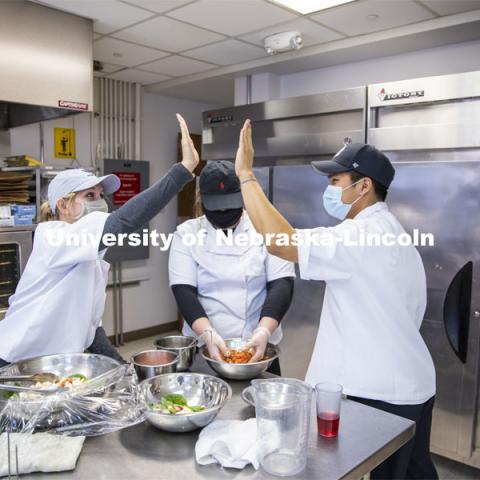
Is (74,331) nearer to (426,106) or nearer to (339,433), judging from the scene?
(339,433)

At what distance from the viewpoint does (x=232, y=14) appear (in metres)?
2.80

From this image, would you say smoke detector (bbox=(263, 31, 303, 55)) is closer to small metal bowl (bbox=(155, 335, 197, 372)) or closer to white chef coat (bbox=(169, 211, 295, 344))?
white chef coat (bbox=(169, 211, 295, 344))

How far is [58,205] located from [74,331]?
47 cm

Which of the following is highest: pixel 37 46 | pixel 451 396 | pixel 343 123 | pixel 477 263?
pixel 37 46

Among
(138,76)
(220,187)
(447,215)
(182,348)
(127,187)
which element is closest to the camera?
(182,348)

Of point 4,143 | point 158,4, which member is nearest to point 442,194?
point 158,4

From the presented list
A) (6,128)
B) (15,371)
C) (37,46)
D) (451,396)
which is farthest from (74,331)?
(6,128)

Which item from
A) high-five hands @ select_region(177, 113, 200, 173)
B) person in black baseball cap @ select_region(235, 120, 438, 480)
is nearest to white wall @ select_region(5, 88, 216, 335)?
high-five hands @ select_region(177, 113, 200, 173)

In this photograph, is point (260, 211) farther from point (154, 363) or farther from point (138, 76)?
point (138, 76)

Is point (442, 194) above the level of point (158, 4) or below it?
below

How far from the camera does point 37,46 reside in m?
2.77

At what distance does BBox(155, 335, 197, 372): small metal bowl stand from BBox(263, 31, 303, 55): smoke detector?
224 centimetres

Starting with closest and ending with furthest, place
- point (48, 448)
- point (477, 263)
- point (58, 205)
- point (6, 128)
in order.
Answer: point (48, 448) → point (58, 205) → point (477, 263) → point (6, 128)

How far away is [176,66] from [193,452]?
11.4 ft
